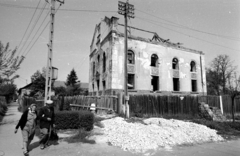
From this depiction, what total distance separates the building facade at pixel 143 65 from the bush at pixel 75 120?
8.39m

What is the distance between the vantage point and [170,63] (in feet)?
68.4

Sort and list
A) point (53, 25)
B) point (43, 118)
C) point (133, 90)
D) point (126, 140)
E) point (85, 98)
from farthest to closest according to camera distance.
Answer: point (133, 90) < point (85, 98) < point (53, 25) < point (126, 140) < point (43, 118)

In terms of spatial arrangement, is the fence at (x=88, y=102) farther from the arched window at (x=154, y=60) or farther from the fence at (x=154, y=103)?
the arched window at (x=154, y=60)

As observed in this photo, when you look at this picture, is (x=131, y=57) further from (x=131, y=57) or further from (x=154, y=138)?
(x=154, y=138)

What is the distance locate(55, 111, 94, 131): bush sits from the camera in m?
8.20

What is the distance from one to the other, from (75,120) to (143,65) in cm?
1254

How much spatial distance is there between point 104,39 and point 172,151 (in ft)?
53.6

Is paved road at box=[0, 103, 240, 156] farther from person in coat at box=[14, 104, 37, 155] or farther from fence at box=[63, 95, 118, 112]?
fence at box=[63, 95, 118, 112]

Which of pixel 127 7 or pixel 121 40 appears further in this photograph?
pixel 121 40

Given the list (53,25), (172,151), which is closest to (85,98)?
(53,25)

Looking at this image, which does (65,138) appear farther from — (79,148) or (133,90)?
(133,90)

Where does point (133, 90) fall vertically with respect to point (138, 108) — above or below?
above

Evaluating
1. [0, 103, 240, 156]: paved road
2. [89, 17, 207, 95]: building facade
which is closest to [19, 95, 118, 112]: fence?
[89, 17, 207, 95]: building facade

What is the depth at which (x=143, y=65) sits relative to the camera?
18984mm
